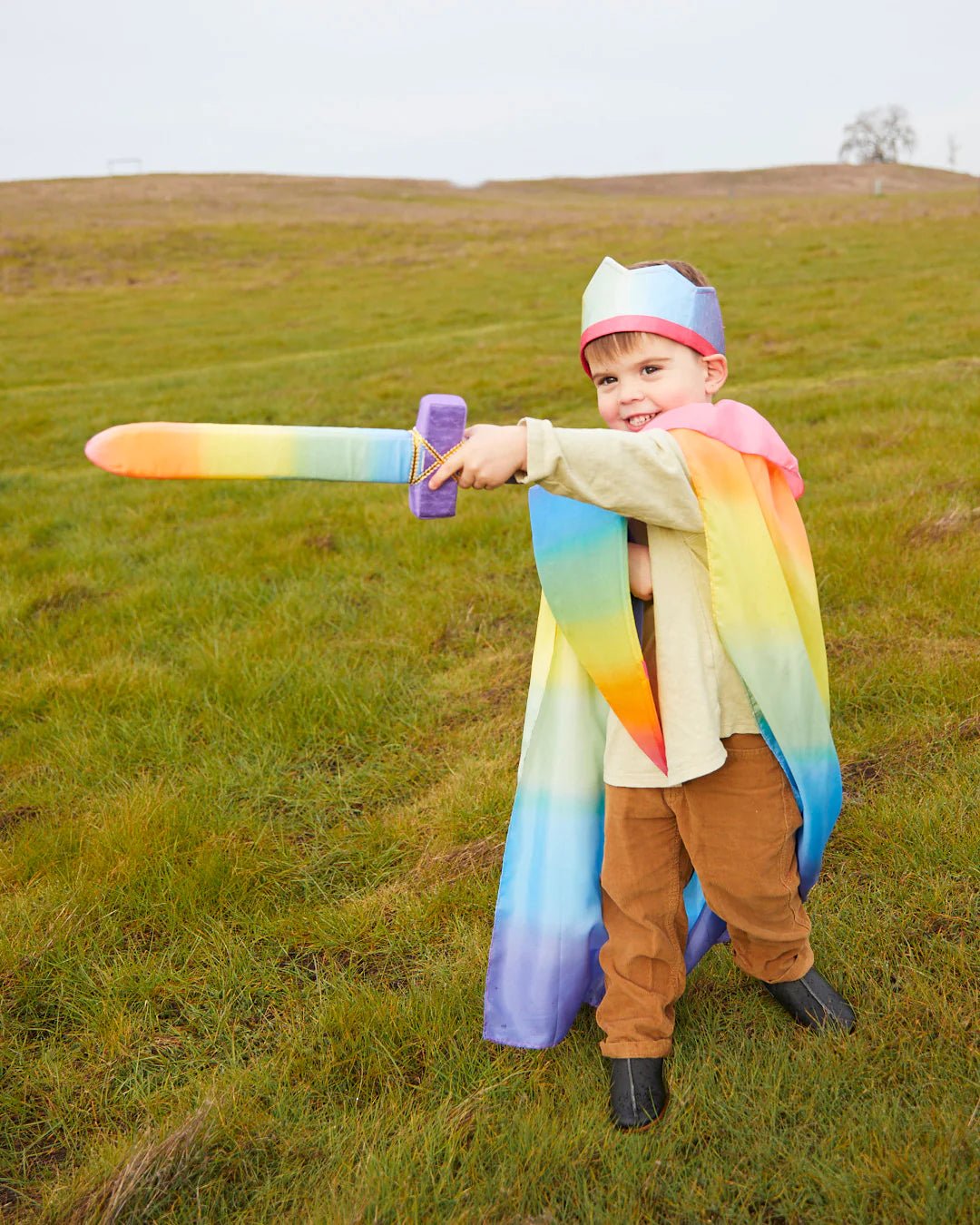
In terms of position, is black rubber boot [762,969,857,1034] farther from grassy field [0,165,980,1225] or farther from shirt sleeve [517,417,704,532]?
shirt sleeve [517,417,704,532]

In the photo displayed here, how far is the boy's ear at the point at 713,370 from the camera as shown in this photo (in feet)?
7.14

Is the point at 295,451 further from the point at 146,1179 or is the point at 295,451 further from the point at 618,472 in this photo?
the point at 146,1179

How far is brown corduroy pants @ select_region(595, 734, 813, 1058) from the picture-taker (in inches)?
86.0

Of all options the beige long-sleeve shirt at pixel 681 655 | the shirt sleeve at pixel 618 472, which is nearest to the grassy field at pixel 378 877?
the beige long-sleeve shirt at pixel 681 655

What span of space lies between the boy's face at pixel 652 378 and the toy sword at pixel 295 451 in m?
0.49

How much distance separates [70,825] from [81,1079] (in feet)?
3.43

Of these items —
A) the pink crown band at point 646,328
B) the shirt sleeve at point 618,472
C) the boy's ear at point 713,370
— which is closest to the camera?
the shirt sleeve at point 618,472

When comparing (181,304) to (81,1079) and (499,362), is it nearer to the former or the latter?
(499,362)

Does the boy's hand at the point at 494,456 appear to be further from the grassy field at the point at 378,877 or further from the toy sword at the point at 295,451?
the grassy field at the point at 378,877

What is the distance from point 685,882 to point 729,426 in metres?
1.06

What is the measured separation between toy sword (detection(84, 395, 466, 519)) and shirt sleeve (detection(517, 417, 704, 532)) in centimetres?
15

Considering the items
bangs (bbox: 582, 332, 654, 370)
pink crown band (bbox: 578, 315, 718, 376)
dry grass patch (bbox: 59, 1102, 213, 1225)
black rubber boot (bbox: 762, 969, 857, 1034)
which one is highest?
pink crown band (bbox: 578, 315, 718, 376)

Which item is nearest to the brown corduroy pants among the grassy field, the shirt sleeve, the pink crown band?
the grassy field

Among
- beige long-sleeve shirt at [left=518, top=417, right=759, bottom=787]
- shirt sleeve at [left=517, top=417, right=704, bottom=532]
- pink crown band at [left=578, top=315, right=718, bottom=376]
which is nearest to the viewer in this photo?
shirt sleeve at [left=517, top=417, right=704, bottom=532]
